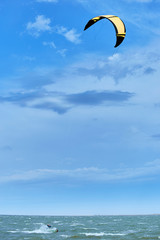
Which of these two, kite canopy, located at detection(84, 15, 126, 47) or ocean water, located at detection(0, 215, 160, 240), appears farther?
ocean water, located at detection(0, 215, 160, 240)

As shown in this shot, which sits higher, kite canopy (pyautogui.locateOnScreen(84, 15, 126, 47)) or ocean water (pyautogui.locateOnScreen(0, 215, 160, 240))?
kite canopy (pyautogui.locateOnScreen(84, 15, 126, 47))

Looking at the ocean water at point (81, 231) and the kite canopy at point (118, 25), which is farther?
the ocean water at point (81, 231)

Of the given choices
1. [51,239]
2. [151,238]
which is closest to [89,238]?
[51,239]

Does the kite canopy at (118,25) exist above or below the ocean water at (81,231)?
above

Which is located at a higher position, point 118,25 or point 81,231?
point 118,25

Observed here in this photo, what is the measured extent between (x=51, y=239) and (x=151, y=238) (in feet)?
39.0

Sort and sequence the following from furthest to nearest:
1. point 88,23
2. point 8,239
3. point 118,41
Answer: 1. point 8,239
2. point 88,23
3. point 118,41

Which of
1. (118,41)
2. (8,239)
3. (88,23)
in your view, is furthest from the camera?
(8,239)

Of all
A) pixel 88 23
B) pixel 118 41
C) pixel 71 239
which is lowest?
pixel 71 239

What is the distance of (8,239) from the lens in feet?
123

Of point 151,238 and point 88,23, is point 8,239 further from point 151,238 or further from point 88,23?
point 88,23

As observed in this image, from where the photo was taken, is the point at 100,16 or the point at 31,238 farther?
the point at 31,238

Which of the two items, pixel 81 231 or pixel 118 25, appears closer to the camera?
pixel 118 25

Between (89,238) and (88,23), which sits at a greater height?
(88,23)
